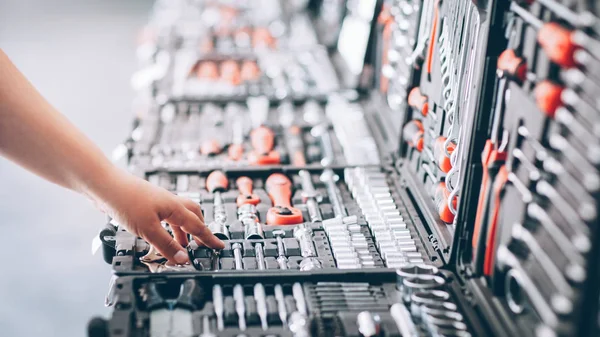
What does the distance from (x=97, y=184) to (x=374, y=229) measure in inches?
33.5

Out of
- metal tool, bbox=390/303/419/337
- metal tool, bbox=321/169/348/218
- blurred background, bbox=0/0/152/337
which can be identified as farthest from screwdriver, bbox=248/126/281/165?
metal tool, bbox=390/303/419/337

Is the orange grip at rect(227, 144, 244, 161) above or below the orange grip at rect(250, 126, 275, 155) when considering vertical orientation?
below

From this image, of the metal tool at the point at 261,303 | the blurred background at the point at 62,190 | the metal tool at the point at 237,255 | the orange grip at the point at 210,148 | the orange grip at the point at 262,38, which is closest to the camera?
the metal tool at the point at 261,303

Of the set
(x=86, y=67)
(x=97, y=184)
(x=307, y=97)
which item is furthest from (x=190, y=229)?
(x=86, y=67)

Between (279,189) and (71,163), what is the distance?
918mm

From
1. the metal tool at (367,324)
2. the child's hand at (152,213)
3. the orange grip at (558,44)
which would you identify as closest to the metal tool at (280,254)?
the child's hand at (152,213)

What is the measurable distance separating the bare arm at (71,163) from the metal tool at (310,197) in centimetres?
54

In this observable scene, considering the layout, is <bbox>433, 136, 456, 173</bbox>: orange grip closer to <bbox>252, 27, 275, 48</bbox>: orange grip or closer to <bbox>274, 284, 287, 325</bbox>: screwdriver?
<bbox>274, 284, 287, 325</bbox>: screwdriver

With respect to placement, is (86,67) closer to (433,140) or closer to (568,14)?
(433,140)

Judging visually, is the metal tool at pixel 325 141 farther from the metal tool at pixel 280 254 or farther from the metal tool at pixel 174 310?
the metal tool at pixel 174 310

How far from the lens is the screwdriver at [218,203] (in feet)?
7.11

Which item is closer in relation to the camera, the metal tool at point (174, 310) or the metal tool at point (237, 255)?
the metal tool at point (174, 310)

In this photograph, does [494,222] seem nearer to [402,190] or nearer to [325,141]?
[402,190]

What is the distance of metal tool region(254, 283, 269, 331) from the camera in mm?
1749
